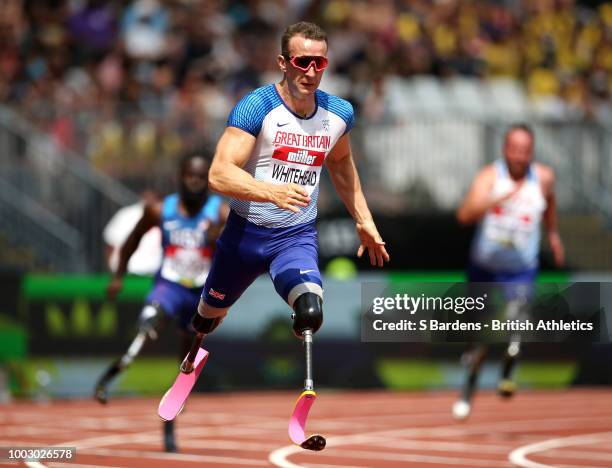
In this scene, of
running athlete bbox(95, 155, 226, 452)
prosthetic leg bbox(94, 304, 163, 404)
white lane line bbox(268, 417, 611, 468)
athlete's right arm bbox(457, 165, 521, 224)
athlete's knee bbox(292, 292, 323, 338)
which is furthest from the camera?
athlete's right arm bbox(457, 165, 521, 224)

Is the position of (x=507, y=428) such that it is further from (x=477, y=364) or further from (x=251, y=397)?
(x=251, y=397)

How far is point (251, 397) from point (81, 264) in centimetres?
316

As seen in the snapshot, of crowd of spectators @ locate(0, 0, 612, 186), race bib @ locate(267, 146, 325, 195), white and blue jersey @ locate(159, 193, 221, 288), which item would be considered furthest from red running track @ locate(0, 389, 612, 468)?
crowd of spectators @ locate(0, 0, 612, 186)

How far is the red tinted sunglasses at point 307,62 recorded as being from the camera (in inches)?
349

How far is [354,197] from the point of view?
9.66 meters

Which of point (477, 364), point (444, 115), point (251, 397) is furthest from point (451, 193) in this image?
point (477, 364)

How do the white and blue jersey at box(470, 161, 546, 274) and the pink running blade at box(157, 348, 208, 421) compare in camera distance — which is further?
the white and blue jersey at box(470, 161, 546, 274)

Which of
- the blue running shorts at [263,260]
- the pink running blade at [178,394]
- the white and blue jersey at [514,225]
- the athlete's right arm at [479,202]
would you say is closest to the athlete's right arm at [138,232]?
the pink running blade at [178,394]

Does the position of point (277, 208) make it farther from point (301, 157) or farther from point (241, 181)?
point (241, 181)

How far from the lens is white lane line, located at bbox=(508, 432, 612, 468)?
35.5ft

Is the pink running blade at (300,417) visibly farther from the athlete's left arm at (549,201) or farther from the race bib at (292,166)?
the athlete's left arm at (549,201)

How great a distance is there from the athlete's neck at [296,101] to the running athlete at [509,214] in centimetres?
547

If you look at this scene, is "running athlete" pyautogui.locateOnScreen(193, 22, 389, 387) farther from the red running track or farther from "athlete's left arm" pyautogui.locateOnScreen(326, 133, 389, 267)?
the red running track

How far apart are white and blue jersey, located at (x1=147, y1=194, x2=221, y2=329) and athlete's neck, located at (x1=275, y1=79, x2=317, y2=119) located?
3698 millimetres
